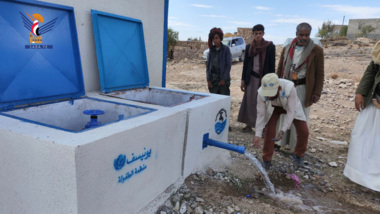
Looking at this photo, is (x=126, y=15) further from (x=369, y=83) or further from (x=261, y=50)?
(x=369, y=83)

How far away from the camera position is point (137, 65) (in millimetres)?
3977

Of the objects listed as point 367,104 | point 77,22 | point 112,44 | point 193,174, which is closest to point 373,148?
point 367,104

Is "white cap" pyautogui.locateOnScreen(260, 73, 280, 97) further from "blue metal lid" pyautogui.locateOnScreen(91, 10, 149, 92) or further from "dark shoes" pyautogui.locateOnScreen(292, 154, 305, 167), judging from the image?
"blue metal lid" pyautogui.locateOnScreen(91, 10, 149, 92)

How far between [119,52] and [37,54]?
3.66 feet

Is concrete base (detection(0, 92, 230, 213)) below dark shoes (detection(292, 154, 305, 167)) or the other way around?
the other way around

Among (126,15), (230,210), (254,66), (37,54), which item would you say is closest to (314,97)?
(254,66)

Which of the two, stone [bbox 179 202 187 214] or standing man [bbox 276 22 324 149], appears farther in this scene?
standing man [bbox 276 22 324 149]

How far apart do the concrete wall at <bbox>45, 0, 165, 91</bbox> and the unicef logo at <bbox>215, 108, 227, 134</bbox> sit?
150 cm

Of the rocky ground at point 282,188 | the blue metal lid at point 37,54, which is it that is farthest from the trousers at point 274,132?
the blue metal lid at point 37,54

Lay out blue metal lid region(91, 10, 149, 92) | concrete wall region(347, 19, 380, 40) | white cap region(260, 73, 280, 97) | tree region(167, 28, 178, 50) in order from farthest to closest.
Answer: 1. concrete wall region(347, 19, 380, 40)
2. tree region(167, 28, 178, 50)
3. blue metal lid region(91, 10, 149, 92)
4. white cap region(260, 73, 280, 97)

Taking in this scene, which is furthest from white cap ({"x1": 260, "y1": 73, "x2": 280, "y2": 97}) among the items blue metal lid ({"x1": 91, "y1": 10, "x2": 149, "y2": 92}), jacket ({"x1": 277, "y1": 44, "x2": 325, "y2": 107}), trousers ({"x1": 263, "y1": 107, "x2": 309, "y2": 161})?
blue metal lid ({"x1": 91, "y1": 10, "x2": 149, "y2": 92})

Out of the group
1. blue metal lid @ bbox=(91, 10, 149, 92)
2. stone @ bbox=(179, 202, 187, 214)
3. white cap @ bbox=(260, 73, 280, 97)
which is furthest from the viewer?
blue metal lid @ bbox=(91, 10, 149, 92)

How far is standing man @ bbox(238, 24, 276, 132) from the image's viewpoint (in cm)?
427

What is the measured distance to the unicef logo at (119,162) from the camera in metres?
1.92
